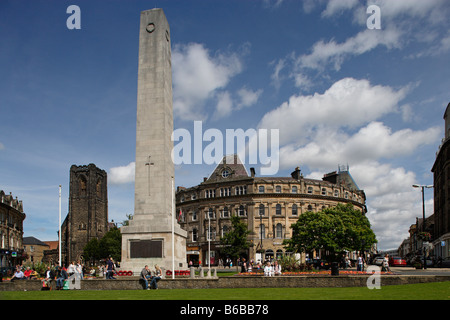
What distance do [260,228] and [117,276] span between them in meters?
58.2

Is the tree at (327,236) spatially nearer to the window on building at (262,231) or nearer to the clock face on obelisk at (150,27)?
the window on building at (262,231)

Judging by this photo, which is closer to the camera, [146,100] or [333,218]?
[146,100]

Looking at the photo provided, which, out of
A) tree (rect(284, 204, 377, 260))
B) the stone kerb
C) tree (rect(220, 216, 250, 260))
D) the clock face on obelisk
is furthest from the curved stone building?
the stone kerb

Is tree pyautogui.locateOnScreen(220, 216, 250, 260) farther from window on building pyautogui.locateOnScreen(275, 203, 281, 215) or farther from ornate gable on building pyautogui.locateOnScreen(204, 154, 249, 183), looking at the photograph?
ornate gable on building pyautogui.locateOnScreen(204, 154, 249, 183)

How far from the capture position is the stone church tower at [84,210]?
13212 cm

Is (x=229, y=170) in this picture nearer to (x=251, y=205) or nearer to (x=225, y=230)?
(x=251, y=205)

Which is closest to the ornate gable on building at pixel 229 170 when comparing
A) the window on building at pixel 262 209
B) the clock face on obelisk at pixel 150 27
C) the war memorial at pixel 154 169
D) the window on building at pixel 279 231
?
the window on building at pixel 262 209

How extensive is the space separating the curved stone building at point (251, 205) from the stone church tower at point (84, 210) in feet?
177

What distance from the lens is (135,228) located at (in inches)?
1089

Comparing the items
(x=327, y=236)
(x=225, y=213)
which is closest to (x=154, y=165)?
(x=327, y=236)

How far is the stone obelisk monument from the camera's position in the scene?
27203mm

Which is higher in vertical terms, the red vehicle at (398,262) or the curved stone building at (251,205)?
the curved stone building at (251,205)
